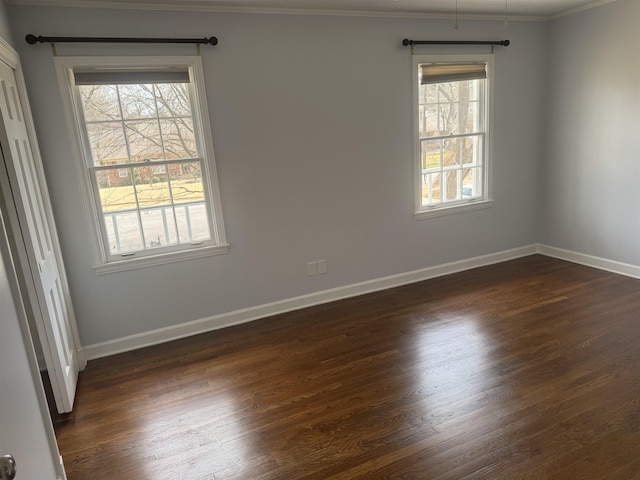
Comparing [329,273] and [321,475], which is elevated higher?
[329,273]

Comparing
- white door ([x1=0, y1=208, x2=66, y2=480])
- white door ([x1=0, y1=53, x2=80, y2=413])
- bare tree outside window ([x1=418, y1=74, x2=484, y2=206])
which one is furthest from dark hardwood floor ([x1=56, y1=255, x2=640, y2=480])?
bare tree outside window ([x1=418, y1=74, x2=484, y2=206])

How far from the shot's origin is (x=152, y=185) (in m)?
3.20

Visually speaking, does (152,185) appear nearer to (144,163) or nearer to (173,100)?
(144,163)

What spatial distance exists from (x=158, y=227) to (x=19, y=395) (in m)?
2.09

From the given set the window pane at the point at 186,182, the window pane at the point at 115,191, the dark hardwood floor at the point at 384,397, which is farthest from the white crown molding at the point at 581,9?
the window pane at the point at 115,191

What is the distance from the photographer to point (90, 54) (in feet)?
Answer: 9.36

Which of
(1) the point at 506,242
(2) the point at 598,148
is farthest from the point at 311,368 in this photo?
(2) the point at 598,148

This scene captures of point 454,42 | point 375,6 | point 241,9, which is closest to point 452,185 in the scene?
point 454,42

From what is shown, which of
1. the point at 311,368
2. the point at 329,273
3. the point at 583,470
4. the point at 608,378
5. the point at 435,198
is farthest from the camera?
the point at 435,198

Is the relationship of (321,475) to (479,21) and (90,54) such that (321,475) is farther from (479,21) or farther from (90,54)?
(479,21)

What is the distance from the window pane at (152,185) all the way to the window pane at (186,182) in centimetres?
6

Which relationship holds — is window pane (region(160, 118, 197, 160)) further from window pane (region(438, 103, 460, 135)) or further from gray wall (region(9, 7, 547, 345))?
window pane (region(438, 103, 460, 135))

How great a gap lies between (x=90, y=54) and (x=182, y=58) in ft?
1.97

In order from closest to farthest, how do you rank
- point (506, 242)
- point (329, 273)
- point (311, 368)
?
1. point (311, 368)
2. point (329, 273)
3. point (506, 242)
